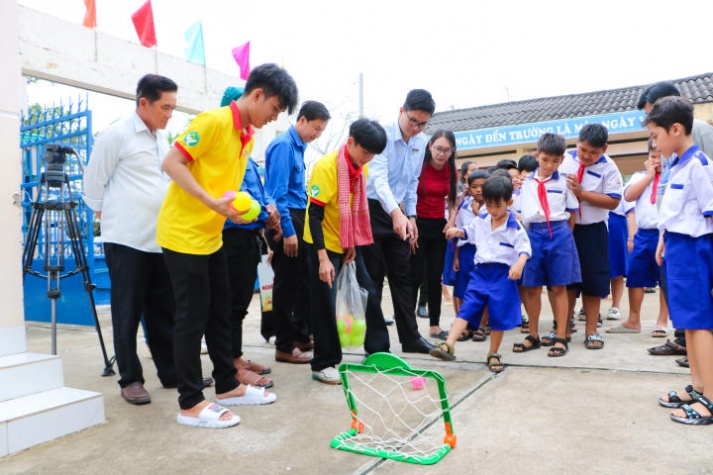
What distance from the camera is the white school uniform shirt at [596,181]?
385cm

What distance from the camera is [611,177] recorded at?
12.7ft

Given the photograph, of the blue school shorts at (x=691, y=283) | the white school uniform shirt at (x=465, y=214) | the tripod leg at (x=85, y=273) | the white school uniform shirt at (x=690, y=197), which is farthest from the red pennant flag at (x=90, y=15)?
the blue school shorts at (x=691, y=283)

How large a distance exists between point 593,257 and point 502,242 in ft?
3.08

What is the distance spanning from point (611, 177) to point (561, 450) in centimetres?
243

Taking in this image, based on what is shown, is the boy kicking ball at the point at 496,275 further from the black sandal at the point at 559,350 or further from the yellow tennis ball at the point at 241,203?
the yellow tennis ball at the point at 241,203

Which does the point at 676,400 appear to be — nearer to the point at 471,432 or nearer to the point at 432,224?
the point at 471,432

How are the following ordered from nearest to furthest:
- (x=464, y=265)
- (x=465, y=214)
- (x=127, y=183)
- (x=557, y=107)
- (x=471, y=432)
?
(x=471, y=432) < (x=127, y=183) < (x=464, y=265) < (x=465, y=214) < (x=557, y=107)

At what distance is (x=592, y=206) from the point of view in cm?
397

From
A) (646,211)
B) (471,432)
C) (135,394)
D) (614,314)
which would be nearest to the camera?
(471,432)

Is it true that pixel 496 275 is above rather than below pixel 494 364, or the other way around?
above

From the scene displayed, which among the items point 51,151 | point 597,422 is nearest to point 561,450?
point 597,422

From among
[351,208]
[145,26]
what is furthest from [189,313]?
[145,26]

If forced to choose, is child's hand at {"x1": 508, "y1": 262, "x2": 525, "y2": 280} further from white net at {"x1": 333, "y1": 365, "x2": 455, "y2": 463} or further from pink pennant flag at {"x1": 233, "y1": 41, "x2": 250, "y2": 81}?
pink pennant flag at {"x1": 233, "y1": 41, "x2": 250, "y2": 81}

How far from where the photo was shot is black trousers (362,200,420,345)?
3631 millimetres
